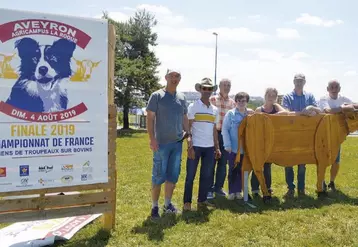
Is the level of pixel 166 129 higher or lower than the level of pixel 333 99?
lower

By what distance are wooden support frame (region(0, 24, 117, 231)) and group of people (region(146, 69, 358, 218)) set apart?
1.97ft

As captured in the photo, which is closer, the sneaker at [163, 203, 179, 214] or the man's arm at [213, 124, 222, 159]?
the sneaker at [163, 203, 179, 214]

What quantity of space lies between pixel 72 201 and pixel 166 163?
131 centimetres

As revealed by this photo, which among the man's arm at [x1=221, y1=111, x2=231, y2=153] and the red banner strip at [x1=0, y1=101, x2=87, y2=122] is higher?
the red banner strip at [x1=0, y1=101, x2=87, y2=122]

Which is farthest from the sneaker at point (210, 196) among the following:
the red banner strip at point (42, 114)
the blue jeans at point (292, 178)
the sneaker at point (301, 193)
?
the red banner strip at point (42, 114)

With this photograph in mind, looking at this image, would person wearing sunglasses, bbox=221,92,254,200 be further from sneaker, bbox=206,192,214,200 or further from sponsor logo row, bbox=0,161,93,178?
sponsor logo row, bbox=0,161,93,178

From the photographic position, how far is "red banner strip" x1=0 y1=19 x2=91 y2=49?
3.72 m

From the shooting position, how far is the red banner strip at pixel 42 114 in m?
3.78

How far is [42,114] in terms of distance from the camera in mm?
3926

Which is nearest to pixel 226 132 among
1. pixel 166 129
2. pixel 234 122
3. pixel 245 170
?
pixel 234 122

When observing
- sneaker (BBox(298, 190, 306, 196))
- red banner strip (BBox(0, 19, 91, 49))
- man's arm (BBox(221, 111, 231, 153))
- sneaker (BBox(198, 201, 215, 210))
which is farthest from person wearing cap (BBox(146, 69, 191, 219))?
sneaker (BBox(298, 190, 306, 196))

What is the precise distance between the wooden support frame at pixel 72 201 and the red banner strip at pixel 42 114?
413 millimetres

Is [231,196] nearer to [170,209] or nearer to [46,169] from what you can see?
[170,209]

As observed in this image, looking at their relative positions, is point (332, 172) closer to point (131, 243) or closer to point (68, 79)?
point (131, 243)
